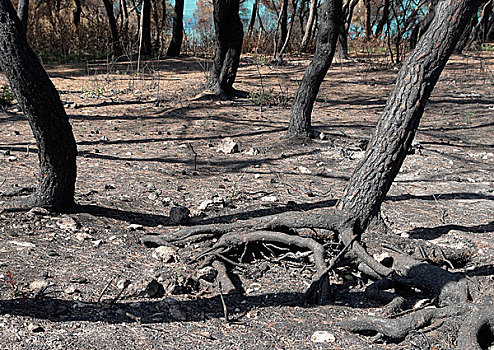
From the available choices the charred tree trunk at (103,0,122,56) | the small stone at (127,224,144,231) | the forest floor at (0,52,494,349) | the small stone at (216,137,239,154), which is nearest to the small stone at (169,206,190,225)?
the forest floor at (0,52,494,349)

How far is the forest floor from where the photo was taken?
9.61 feet

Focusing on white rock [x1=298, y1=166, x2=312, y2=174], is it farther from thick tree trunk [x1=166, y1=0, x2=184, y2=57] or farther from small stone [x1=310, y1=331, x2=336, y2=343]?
thick tree trunk [x1=166, y1=0, x2=184, y2=57]

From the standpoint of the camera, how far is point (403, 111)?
3547mm

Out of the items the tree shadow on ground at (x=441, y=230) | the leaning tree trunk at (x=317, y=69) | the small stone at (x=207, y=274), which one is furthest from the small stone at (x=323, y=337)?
the leaning tree trunk at (x=317, y=69)

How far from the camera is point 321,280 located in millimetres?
3332

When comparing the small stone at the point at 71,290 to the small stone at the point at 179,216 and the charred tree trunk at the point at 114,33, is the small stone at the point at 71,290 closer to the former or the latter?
the small stone at the point at 179,216

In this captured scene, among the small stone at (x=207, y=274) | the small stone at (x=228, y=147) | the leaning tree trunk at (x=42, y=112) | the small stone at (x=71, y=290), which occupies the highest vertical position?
the leaning tree trunk at (x=42, y=112)

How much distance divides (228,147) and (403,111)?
3526mm

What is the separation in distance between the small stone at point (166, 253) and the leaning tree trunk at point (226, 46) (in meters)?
6.27

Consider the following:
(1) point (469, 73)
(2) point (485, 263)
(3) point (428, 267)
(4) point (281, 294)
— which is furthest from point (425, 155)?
(1) point (469, 73)

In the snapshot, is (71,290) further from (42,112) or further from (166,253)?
(42,112)

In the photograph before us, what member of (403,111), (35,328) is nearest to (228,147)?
(403,111)

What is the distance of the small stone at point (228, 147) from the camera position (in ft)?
22.3

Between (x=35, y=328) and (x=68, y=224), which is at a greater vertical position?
(x=68, y=224)
